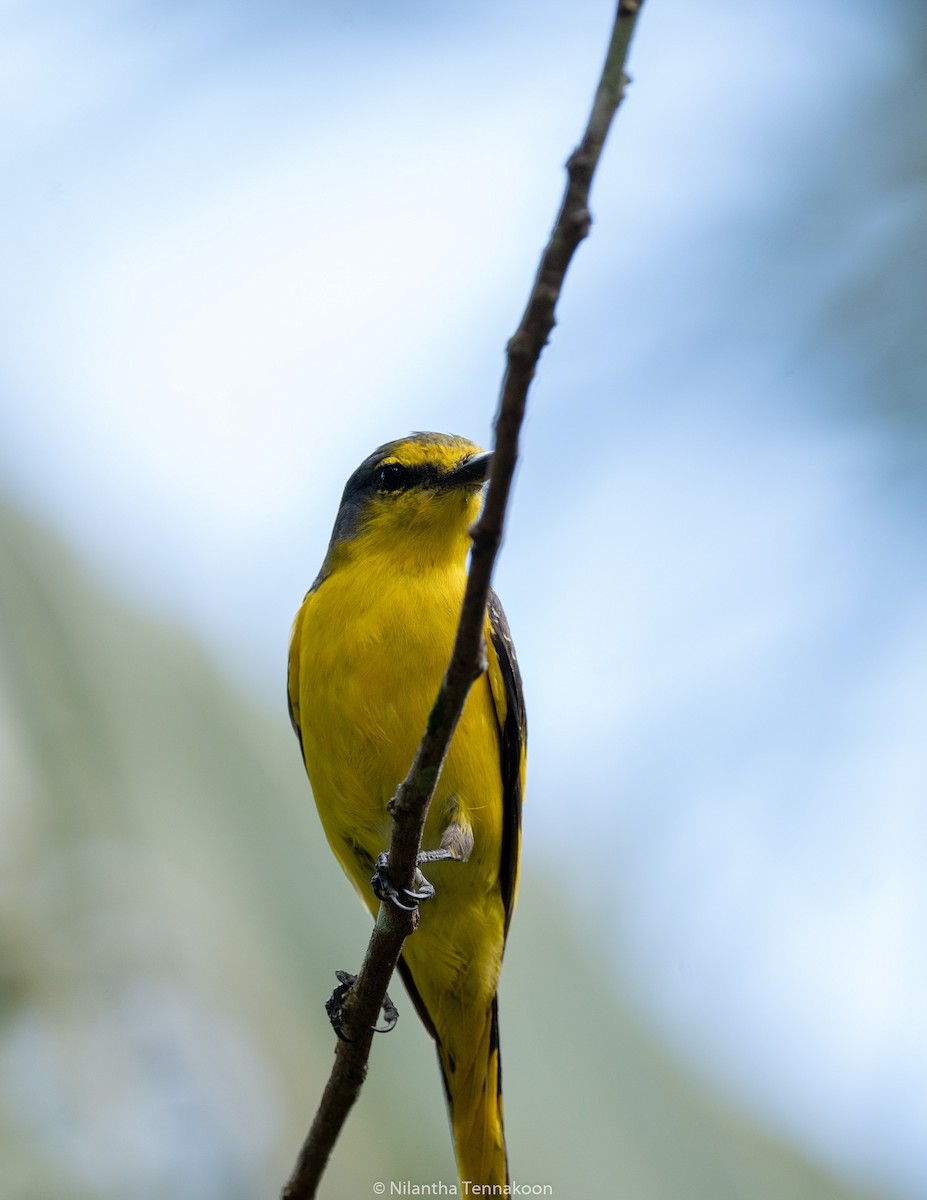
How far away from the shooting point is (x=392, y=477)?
159 inches

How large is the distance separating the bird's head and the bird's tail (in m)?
1.59

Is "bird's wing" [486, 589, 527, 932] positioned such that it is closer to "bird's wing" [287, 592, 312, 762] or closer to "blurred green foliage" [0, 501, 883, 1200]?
A: "blurred green foliage" [0, 501, 883, 1200]

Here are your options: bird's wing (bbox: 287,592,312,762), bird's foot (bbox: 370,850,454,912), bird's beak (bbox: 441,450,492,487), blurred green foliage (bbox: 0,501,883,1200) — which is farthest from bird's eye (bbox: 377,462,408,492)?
bird's foot (bbox: 370,850,454,912)

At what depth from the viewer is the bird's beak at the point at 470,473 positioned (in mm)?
3699

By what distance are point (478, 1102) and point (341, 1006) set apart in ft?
3.12

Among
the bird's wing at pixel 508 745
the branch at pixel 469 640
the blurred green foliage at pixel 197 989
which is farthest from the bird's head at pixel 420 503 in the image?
the branch at pixel 469 640

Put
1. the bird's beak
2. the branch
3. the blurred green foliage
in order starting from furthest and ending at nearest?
the bird's beak
the blurred green foliage
the branch

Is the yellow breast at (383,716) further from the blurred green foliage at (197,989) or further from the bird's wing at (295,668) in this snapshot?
the blurred green foliage at (197,989)

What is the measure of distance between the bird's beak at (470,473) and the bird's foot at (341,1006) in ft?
5.22

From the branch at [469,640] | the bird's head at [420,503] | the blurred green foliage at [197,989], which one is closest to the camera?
the branch at [469,640]

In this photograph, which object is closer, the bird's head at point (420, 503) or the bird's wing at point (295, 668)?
the bird's head at point (420, 503)

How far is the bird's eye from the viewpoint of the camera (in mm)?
3998

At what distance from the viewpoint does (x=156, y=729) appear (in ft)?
12.9

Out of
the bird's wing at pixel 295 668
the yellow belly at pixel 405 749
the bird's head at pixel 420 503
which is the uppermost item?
the bird's head at pixel 420 503
